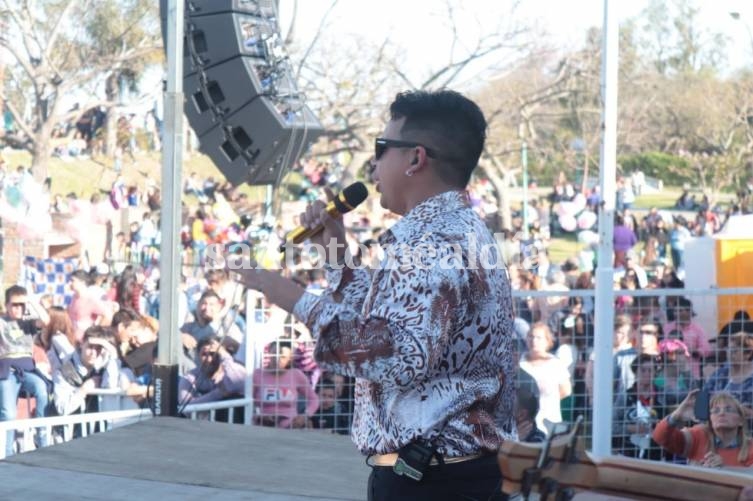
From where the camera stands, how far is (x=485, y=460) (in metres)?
2.69

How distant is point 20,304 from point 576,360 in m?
4.75

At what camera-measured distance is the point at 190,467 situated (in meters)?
4.52

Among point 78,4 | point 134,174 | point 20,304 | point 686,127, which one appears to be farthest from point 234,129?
point 686,127

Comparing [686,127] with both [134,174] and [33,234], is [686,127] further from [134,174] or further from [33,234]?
[33,234]

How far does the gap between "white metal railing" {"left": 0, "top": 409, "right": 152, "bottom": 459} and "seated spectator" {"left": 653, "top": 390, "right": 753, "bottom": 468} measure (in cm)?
287

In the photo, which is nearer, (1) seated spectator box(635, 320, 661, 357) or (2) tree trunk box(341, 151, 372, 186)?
(1) seated spectator box(635, 320, 661, 357)

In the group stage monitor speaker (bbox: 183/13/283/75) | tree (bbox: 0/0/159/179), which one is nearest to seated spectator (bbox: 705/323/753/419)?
stage monitor speaker (bbox: 183/13/283/75)

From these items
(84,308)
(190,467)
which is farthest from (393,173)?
(84,308)

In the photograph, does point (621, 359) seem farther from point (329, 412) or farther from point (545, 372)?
point (329, 412)

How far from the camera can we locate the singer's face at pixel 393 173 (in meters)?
2.71

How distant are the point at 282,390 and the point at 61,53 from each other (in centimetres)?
1462

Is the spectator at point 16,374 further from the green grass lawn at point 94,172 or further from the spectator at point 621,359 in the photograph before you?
the green grass lawn at point 94,172

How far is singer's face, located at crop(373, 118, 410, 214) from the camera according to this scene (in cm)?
271

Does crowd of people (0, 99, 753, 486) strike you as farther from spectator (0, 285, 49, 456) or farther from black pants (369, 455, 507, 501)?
black pants (369, 455, 507, 501)
